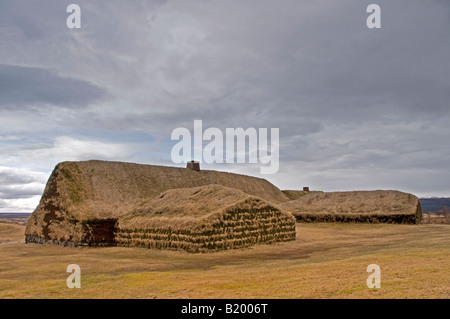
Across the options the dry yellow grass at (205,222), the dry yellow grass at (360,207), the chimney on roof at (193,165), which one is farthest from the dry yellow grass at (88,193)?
the dry yellow grass at (360,207)

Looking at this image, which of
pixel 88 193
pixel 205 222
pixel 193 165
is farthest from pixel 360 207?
pixel 88 193

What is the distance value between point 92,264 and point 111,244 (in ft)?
37.9

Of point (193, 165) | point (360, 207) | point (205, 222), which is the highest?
point (193, 165)

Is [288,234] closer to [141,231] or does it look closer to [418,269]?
[141,231]

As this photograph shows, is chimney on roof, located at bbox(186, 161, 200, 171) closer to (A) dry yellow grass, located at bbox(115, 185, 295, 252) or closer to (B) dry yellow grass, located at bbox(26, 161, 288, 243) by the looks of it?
(B) dry yellow grass, located at bbox(26, 161, 288, 243)

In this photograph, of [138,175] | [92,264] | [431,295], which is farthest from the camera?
[138,175]

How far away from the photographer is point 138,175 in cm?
3856

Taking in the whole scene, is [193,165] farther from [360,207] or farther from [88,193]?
[360,207]

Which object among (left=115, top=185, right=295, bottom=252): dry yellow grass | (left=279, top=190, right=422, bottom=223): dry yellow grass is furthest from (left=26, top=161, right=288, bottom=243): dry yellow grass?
(left=279, top=190, right=422, bottom=223): dry yellow grass

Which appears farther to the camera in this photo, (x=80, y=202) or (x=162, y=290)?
(x=80, y=202)

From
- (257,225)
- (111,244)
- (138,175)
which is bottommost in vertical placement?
(111,244)

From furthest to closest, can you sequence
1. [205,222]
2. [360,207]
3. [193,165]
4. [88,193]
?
[193,165] < [360,207] < [88,193] < [205,222]

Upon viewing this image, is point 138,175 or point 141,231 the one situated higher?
point 138,175
